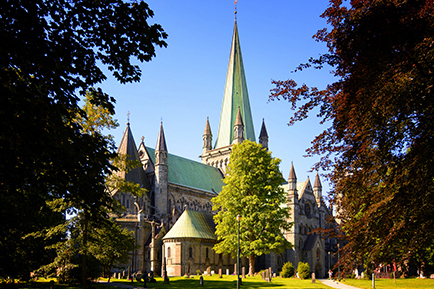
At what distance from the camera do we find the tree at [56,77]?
29.6ft

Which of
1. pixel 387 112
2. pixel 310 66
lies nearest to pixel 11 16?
pixel 310 66

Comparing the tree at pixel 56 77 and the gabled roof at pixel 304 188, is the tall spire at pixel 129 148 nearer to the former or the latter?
the gabled roof at pixel 304 188

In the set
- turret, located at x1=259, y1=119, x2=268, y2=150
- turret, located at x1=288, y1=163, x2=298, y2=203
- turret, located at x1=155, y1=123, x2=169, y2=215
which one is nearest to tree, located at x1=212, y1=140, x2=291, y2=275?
turret, located at x1=155, y1=123, x2=169, y2=215

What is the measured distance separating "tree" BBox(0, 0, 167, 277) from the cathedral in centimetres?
2476

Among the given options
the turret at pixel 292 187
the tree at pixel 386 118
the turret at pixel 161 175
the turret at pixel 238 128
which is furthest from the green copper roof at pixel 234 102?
the tree at pixel 386 118

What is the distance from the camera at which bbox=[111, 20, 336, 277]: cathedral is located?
143 feet

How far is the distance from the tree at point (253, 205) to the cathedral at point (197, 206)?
273cm

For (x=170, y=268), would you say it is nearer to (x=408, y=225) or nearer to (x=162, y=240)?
(x=162, y=240)

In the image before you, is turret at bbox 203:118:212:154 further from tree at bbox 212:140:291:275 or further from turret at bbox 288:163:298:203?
tree at bbox 212:140:291:275

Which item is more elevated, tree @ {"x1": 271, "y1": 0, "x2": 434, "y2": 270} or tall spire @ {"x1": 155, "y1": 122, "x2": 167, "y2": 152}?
tall spire @ {"x1": 155, "y1": 122, "x2": 167, "y2": 152}

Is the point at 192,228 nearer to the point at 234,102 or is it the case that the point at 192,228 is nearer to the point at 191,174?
the point at 191,174

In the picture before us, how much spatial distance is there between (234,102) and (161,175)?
29.8 meters

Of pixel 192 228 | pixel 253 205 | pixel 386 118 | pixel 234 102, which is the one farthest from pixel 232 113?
pixel 386 118

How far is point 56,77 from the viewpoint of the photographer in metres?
9.38
